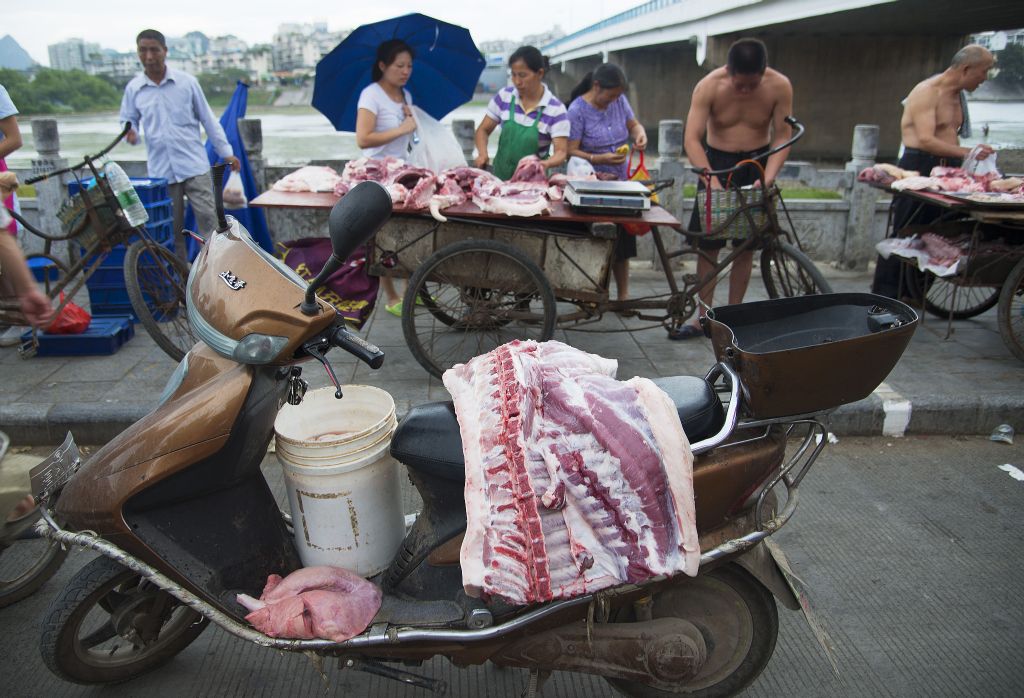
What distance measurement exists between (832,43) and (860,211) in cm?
1996

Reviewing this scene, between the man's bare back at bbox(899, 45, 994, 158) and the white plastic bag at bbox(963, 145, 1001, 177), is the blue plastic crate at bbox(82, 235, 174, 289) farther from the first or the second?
the white plastic bag at bbox(963, 145, 1001, 177)

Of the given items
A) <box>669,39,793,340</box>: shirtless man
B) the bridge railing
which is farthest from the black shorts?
the bridge railing

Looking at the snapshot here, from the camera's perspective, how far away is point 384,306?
603 cm

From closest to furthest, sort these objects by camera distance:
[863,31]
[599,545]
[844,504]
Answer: [599,545] → [844,504] → [863,31]

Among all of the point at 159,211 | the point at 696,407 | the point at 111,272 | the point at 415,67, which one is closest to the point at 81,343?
the point at 111,272

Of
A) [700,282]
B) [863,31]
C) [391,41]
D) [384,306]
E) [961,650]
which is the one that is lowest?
[961,650]

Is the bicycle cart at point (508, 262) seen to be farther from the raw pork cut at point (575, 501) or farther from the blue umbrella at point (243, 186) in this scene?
the blue umbrella at point (243, 186)

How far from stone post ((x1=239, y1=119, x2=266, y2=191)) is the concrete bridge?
13.9 meters

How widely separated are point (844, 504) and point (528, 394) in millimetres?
2254

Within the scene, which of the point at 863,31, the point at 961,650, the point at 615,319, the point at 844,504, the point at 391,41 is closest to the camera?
the point at 961,650

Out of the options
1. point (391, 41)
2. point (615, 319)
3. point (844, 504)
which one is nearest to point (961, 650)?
point (844, 504)

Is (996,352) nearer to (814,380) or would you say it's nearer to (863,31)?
(814,380)

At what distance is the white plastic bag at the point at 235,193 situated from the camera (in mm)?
6359

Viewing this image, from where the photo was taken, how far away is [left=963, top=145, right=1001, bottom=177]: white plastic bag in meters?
5.02
